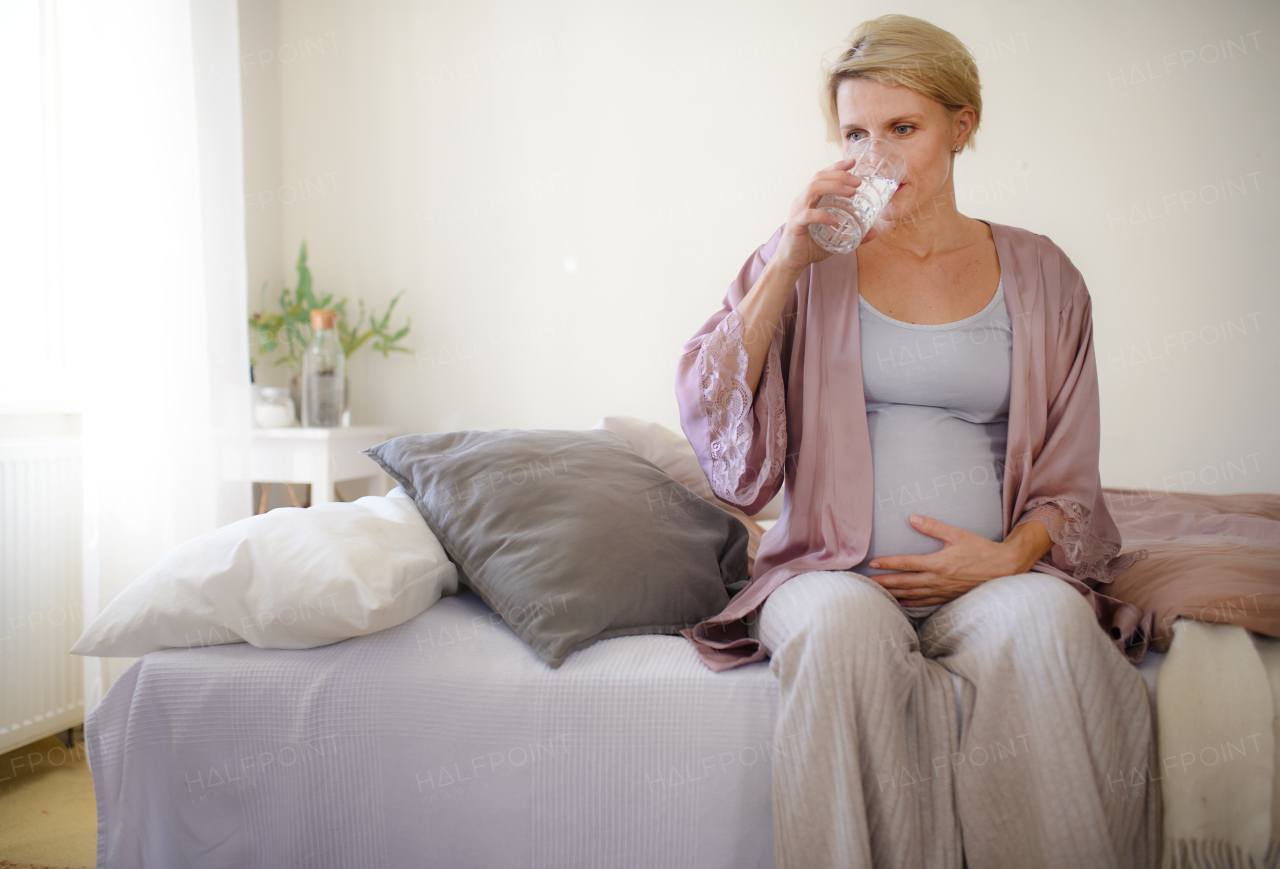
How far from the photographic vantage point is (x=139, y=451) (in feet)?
5.76

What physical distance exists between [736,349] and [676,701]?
0.45 metres

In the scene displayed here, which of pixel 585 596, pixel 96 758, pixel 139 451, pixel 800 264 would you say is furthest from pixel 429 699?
pixel 139 451

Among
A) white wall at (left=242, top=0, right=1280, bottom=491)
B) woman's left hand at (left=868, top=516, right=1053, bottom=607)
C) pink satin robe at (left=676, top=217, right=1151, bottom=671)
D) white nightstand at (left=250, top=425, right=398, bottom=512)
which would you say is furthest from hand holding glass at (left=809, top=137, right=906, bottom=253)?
white nightstand at (left=250, top=425, right=398, bottom=512)

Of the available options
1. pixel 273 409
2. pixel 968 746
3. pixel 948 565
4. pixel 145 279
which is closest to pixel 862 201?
pixel 948 565

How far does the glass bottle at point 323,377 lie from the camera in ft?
7.47

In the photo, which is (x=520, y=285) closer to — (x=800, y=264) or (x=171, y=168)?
(x=171, y=168)

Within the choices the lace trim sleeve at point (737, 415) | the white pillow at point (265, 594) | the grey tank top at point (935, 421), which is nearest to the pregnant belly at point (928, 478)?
the grey tank top at point (935, 421)

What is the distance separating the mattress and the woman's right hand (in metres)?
0.50

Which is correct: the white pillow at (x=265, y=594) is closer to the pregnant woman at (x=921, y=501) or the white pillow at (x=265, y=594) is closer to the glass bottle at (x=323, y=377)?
the pregnant woman at (x=921, y=501)

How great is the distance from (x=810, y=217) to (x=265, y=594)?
0.80 meters

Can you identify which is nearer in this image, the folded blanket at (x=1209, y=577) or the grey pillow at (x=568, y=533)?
the folded blanket at (x=1209, y=577)

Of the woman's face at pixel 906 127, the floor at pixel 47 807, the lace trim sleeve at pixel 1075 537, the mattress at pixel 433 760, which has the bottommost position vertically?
the floor at pixel 47 807

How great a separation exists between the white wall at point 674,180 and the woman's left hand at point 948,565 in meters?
1.54

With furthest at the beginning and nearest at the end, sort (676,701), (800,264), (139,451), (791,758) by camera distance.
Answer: (139,451), (800,264), (676,701), (791,758)
